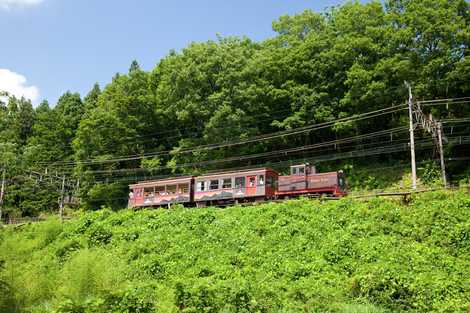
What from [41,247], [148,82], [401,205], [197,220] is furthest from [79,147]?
[401,205]

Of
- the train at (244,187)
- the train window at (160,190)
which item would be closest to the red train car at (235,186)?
the train at (244,187)

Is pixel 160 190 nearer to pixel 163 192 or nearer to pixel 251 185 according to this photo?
pixel 163 192

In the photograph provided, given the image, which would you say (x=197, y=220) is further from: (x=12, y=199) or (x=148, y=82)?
(x=12, y=199)

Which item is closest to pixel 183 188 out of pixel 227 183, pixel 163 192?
pixel 163 192

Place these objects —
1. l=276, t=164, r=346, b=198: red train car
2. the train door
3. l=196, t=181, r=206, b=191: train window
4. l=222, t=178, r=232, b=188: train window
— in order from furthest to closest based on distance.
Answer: l=196, t=181, r=206, b=191: train window, l=222, t=178, r=232, b=188: train window, the train door, l=276, t=164, r=346, b=198: red train car

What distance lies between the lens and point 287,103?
42094 mm

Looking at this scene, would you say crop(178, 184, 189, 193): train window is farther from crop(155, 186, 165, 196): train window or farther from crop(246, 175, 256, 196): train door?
crop(246, 175, 256, 196): train door

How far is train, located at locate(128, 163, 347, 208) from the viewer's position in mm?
29000

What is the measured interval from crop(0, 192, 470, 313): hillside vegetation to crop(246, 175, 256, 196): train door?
5097 mm

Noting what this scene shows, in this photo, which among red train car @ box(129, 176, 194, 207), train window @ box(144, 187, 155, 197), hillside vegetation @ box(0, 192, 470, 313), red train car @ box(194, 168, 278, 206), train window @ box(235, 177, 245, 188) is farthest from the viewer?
train window @ box(144, 187, 155, 197)

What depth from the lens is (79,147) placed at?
49.5m

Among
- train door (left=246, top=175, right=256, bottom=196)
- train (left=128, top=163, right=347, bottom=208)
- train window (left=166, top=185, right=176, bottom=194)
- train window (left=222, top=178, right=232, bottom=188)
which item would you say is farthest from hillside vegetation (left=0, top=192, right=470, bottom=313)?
train window (left=166, top=185, right=176, bottom=194)

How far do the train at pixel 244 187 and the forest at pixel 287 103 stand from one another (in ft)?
21.2

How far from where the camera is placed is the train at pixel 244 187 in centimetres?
2900
